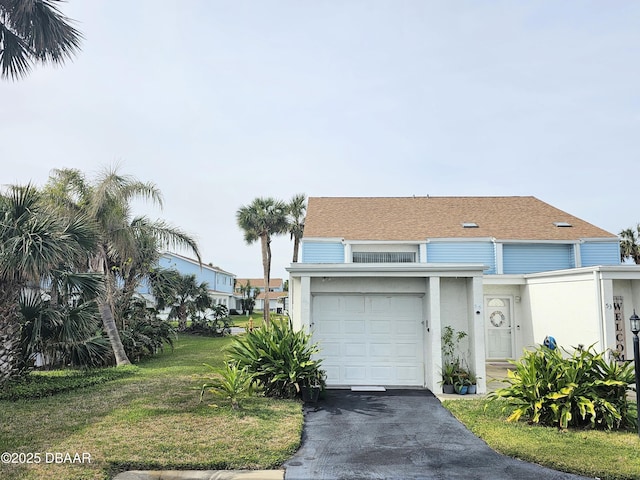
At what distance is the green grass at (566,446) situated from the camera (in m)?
5.45

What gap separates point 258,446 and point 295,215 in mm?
26814

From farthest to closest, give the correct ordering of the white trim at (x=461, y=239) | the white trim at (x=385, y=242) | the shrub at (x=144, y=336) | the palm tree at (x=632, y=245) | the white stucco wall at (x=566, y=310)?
the palm tree at (x=632, y=245)
the white trim at (x=461, y=239)
the white trim at (x=385, y=242)
the shrub at (x=144, y=336)
the white stucco wall at (x=566, y=310)

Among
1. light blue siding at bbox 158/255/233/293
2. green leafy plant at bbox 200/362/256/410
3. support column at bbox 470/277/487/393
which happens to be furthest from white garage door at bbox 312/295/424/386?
light blue siding at bbox 158/255/233/293

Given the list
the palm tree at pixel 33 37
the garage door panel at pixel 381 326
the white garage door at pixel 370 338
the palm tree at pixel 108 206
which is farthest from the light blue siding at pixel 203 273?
the garage door panel at pixel 381 326

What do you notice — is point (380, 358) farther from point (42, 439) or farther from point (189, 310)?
point (189, 310)

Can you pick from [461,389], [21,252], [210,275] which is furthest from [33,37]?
[210,275]

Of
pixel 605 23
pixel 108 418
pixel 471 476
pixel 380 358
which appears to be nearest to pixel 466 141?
pixel 605 23

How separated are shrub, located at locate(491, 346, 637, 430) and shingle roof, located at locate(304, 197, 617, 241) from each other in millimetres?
10942

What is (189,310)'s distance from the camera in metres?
27.5

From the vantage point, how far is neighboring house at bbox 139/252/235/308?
3618 cm

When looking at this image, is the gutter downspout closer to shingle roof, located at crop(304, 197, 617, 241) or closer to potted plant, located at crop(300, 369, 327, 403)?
shingle roof, located at crop(304, 197, 617, 241)

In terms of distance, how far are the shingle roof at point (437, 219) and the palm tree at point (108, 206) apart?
277 inches

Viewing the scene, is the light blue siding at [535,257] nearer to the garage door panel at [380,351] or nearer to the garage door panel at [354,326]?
the garage door panel at [380,351]

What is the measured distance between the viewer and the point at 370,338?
11.0 metres
